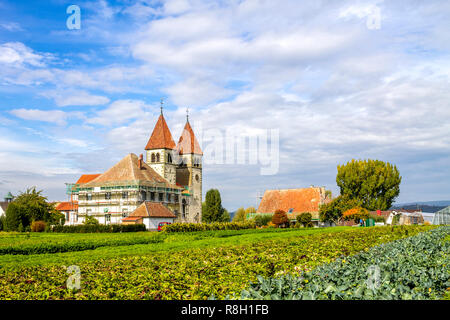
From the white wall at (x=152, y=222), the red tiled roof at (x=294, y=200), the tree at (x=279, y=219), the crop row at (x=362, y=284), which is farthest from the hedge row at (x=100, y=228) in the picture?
the crop row at (x=362, y=284)

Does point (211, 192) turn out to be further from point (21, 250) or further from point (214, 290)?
point (214, 290)

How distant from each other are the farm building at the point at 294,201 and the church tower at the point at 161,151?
21920 millimetres

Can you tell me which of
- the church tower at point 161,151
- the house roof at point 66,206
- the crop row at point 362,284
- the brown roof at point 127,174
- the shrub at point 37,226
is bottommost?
the shrub at point 37,226

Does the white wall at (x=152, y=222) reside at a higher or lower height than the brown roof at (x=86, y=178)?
lower

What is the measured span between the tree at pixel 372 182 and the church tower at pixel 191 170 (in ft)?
109

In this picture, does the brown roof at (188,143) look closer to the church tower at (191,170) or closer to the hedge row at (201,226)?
the church tower at (191,170)

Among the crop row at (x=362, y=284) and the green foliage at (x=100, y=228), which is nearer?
the crop row at (x=362, y=284)

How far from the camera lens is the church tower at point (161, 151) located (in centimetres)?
8700

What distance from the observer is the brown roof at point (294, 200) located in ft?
237

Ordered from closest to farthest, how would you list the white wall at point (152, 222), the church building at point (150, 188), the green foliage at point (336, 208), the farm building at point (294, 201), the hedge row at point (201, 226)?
1. the hedge row at point (201, 226)
2. the white wall at point (152, 222)
3. the green foliage at point (336, 208)
4. the church building at point (150, 188)
5. the farm building at point (294, 201)

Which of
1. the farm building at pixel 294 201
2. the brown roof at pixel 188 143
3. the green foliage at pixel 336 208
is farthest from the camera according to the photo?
the brown roof at pixel 188 143

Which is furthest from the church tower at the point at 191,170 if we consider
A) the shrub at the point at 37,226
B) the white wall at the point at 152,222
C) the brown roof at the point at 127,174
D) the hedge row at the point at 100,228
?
the hedge row at the point at 100,228

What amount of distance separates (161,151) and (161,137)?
3.23 meters
